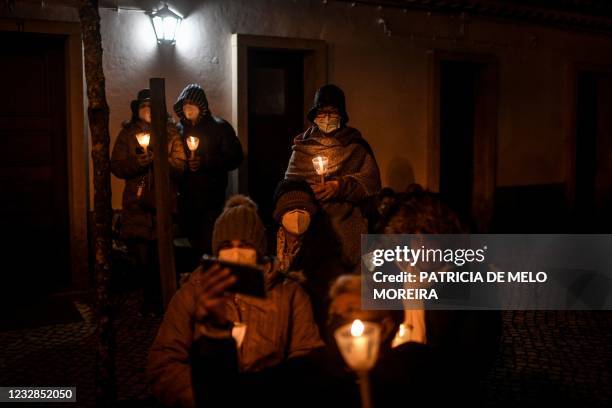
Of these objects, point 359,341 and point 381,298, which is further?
point 381,298

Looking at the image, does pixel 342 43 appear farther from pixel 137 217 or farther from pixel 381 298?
pixel 381 298

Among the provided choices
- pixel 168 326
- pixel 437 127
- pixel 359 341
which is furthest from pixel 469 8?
pixel 359 341

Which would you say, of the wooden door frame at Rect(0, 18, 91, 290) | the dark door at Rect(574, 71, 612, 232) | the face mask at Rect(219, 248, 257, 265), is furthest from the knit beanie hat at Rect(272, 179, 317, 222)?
the dark door at Rect(574, 71, 612, 232)

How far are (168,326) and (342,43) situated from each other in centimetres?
696

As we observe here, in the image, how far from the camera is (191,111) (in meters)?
7.18

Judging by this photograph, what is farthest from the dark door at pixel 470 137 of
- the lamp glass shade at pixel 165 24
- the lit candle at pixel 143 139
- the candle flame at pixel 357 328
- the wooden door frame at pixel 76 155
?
the candle flame at pixel 357 328

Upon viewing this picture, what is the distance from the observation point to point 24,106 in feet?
25.5

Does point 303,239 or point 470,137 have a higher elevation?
point 470,137

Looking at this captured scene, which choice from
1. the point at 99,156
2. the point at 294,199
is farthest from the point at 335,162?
the point at 99,156

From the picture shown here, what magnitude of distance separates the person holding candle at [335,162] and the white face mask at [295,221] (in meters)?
0.72

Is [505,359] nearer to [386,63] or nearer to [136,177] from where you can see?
[136,177]

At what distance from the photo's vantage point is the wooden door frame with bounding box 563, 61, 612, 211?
13.1 metres

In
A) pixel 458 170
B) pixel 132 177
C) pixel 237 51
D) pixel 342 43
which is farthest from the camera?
pixel 458 170

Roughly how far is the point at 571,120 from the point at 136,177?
9.00 metres
